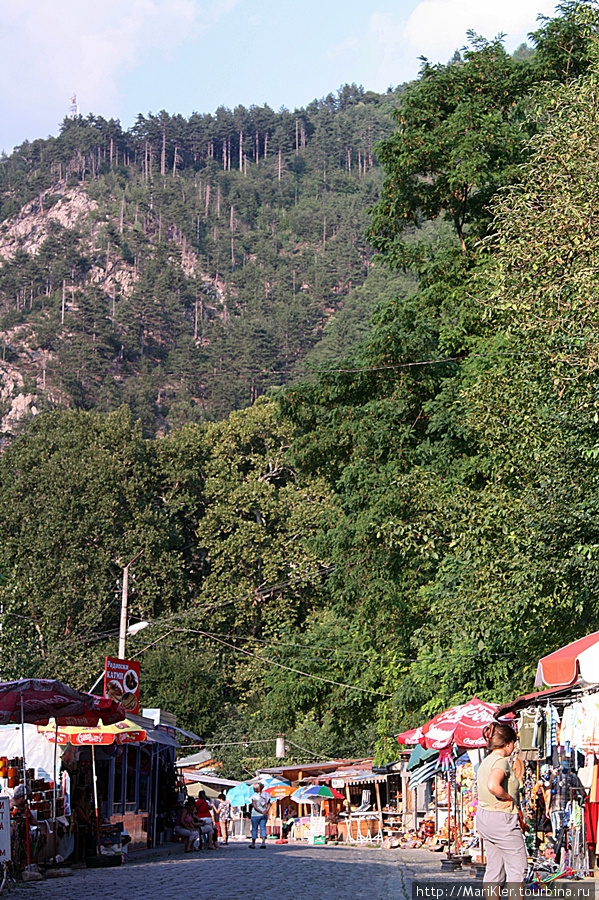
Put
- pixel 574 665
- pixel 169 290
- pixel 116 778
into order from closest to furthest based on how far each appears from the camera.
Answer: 1. pixel 574 665
2. pixel 116 778
3. pixel 169 290

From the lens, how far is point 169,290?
154 meters

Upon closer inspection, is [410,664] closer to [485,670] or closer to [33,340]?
[485,670]

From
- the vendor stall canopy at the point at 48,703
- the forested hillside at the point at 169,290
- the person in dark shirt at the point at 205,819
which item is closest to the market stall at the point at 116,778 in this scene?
the vendor stall canopy at the point at 48,703

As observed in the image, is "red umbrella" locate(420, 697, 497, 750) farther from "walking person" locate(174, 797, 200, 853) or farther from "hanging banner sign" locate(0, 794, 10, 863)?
"walking person" locate(174, 797, 200, 853)

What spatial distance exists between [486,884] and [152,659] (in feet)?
142

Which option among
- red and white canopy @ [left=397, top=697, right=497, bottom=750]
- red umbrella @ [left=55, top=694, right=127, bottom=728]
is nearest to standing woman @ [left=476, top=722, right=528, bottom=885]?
red and white canopy @ [left=397, top=697, right=497, bottom=750]

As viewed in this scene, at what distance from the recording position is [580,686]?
12.8 meters

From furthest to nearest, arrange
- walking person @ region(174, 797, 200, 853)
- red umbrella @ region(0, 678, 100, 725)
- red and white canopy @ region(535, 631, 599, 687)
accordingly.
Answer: walking person @ region(174, 797, 200, 853)
red umbrella @ region(0, 678, 100, 725)
red and white canopy @ region(535, 631, 599, 687)

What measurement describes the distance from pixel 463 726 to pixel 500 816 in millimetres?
8242

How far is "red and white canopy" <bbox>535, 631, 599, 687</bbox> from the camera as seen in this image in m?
11.8

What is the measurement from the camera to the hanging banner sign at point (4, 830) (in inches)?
537

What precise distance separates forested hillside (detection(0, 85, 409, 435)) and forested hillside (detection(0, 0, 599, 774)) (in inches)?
1240

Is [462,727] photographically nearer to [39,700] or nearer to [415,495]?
[39,700]

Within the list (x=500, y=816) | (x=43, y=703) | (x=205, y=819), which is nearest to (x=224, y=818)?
(x=205, y=819)
